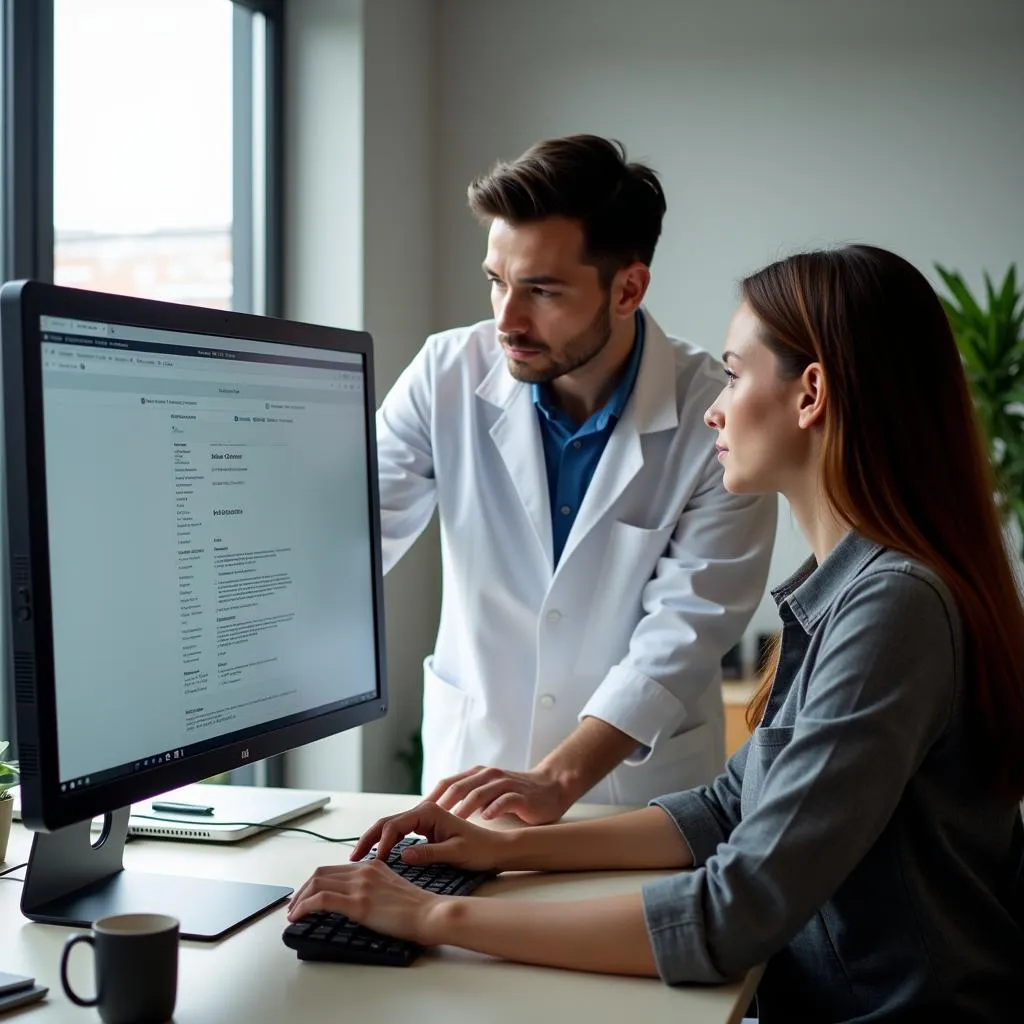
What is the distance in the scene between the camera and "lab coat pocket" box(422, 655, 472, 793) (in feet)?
6.88

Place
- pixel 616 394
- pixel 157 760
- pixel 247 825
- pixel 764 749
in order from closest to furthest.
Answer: pixel 157 760
pixel 764 749
pixel 247 825
pixel 616 394

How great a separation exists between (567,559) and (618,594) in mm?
96

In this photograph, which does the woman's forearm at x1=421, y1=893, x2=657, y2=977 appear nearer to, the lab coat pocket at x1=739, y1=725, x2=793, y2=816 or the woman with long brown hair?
the woman with long brown hair

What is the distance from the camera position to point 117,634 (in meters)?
1.07

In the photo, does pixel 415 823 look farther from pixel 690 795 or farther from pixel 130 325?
pixel 130 325

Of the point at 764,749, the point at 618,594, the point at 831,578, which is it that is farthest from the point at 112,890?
the point at 618,594

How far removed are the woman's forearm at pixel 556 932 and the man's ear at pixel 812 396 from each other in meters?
0.50

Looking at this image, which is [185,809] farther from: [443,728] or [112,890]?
[443,728]

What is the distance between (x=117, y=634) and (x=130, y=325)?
26cm

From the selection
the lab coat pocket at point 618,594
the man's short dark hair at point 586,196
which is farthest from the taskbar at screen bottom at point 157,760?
the man's short dark hair at point 586,196

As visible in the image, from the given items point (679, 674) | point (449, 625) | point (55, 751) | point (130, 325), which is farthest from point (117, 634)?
point (449, 625)

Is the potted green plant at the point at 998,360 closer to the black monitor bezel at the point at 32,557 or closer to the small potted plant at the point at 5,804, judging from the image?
the small potted plant at the point at 5,804

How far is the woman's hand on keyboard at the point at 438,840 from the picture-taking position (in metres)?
1.31

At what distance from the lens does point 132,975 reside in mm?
914
